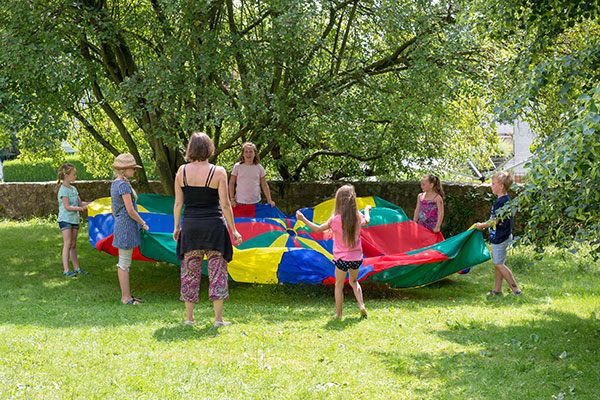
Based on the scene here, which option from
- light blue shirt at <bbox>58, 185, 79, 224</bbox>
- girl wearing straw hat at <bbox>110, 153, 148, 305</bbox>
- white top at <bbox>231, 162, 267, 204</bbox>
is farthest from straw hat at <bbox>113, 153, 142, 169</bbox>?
white top at <bbox>231, 162, 267, 204</bbox>

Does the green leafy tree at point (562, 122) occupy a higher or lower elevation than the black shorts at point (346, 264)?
higher

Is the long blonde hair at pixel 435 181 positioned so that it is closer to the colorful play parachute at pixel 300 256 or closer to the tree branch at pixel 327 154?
the colorful play parachute at pixel 300 256

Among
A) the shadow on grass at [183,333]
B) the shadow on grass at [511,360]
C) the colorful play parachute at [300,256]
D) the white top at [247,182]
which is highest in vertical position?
the white top at [247,182]

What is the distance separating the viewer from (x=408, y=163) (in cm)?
1260

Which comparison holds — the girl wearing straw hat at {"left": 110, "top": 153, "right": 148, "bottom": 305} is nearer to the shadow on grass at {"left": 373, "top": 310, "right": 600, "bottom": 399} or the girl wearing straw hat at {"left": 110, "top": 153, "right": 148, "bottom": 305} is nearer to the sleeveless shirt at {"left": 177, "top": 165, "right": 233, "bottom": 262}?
the sleeveless shirt at {"left": 177, "top": 165, "right": 233, "bottom": 262}

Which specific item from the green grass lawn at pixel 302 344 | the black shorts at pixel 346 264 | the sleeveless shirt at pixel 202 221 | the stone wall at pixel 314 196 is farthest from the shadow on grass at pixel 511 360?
the stone wall at pixel 314 196

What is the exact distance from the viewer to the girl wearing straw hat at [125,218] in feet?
22.0

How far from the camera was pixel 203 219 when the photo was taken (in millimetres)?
5445

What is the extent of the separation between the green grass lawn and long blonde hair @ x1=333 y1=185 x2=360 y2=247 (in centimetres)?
80

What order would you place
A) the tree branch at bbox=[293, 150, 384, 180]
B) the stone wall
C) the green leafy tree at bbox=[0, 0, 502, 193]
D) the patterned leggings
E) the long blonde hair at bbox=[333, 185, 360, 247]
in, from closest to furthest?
the patterned leggings
the long blonde hair at bbox=[333, 185, 360, 247]
the green leafy tree at bbox=[0, 0, 502, 193]
the stone wall
the tree branch at bbox=[293, 150, 384, 180]

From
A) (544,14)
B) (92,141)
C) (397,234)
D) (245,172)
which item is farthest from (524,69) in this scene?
(92,141)

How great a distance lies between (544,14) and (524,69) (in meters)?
0.48

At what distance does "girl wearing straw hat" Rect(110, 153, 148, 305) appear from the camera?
6.70m

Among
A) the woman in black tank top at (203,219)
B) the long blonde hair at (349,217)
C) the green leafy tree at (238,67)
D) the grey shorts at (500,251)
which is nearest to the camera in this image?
the woman in black tank top at (203,219)
